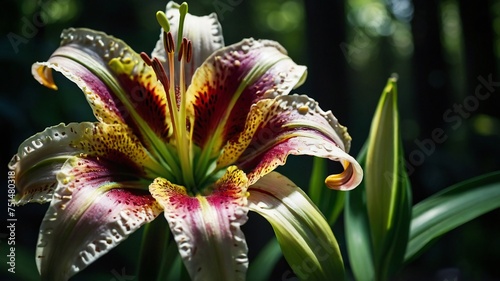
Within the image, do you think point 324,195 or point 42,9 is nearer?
point 324,195

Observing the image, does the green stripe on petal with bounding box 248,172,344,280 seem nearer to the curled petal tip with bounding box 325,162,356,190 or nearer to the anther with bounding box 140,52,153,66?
the curled petal tip with bounding box 325,162,356,190

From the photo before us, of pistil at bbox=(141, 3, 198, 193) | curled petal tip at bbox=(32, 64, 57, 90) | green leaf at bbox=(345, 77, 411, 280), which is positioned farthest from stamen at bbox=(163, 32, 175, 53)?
green leaf at bbox=(345, 77, 411, 280)

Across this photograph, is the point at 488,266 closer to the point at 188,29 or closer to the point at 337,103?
the point at 337,103

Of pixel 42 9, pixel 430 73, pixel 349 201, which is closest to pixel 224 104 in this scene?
pixel 349 201

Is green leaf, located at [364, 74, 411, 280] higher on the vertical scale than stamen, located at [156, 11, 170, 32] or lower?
lower

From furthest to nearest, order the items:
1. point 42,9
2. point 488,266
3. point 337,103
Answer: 1. point 488,266
2. point 337,103
3. point 42,9

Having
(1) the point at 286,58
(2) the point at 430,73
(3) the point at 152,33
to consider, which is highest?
(2) the point at 430,73
